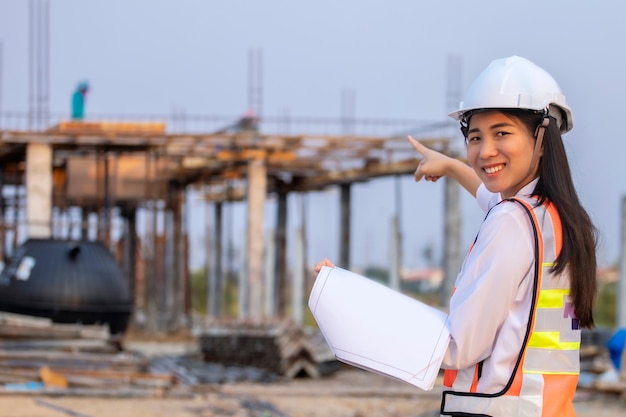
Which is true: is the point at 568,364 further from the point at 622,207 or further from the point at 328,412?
the point at 622,207

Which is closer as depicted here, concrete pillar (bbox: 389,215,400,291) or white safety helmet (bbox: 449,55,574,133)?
white safety helmet (bbox: 449,55,574,133)

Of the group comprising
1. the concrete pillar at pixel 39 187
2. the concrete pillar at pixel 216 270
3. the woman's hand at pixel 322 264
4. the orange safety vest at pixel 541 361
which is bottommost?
the concrete pillar at pixel 216 270

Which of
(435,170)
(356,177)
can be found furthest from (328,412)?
(356,177)

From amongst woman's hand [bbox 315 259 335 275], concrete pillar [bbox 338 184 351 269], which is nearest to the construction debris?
concrete pillar [bbox 338 184 351 269]

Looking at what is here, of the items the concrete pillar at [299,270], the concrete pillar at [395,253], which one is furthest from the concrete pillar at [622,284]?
the concrete pillar at [299,270]

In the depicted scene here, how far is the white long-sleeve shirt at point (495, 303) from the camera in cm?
248

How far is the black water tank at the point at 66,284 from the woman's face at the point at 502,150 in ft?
54.6

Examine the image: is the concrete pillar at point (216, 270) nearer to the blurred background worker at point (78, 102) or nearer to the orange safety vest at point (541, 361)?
the blurred background worker at point (78, 102)

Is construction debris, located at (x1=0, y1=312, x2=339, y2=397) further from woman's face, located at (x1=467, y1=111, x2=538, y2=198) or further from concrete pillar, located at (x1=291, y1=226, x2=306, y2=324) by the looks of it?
woman's face, located at (x1=467, y1=111, x2=538, y2=198)

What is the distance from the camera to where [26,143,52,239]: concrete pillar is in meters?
22.5

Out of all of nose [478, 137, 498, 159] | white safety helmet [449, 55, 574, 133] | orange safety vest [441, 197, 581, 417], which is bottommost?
orange safety vest [441, 197, 581, 417]

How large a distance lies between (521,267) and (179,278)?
2835cm

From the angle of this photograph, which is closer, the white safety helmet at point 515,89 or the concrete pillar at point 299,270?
the white safety helmet at point 515,89

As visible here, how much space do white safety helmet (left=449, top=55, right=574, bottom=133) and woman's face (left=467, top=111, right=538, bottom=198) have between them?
0.05 meters
